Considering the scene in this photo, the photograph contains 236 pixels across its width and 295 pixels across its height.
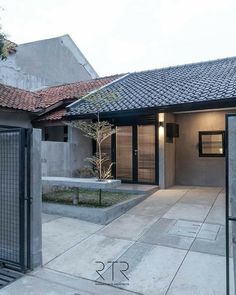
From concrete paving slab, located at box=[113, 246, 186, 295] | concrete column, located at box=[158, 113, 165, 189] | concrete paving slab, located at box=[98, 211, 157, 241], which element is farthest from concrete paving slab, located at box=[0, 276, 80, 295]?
concrete column, located at box=[158, 113, 165, 189]

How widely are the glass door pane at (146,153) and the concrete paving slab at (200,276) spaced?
5736 mm

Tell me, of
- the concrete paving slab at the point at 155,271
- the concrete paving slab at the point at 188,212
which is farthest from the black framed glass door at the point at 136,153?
the concrete paving slab at the point at 155,271

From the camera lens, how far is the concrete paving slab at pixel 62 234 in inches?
195

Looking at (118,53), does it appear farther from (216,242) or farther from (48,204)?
(216,242)

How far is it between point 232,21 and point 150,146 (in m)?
8.05

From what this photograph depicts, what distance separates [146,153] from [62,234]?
542cm

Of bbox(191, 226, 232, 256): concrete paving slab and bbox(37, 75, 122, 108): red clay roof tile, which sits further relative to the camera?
bbox(37, 75, 122, 108): red clay roof tile

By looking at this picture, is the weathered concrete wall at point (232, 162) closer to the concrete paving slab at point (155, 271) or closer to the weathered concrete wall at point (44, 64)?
the concrete paving slab at point (155, 271)

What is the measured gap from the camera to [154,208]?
7484mm

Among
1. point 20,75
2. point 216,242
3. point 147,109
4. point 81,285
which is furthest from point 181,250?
point 20,75

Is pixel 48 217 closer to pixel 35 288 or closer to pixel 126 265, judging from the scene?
pixel 126 265

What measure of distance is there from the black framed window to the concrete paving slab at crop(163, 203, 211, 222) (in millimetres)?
3490

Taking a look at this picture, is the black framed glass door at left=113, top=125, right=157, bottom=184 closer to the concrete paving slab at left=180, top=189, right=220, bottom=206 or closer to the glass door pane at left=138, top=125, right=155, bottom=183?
the glass door pane at left=138, top=125, right=155, bottom=183

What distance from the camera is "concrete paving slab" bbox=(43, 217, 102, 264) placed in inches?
195
